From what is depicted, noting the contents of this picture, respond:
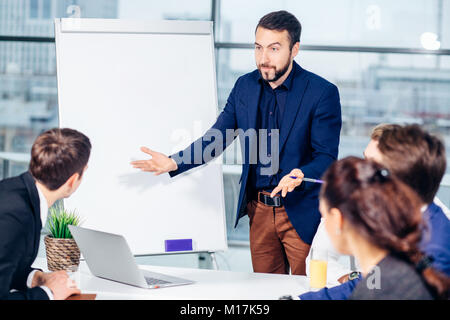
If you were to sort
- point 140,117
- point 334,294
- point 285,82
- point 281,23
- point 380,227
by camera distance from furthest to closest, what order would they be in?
point 140,117 < point 285,82 < point 281,23 < point 334,294 < point 380,227

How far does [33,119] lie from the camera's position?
16.8ft

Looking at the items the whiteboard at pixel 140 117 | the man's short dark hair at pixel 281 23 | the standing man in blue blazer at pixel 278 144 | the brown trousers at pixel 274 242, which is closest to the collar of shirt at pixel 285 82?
the standing man in blue blazer at pixel 278 144

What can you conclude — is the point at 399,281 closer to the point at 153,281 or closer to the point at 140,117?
the point at 153,281

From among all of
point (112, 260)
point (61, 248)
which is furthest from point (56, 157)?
point (61, 248)

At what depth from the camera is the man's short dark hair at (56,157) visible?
1714mm

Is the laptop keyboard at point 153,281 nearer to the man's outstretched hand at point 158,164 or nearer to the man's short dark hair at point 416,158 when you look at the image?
the man's outstretched hand at point 158,164

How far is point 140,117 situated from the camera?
293cm

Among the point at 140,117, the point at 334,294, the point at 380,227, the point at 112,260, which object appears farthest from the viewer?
the point at 140,117

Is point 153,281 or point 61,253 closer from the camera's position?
point 153,281

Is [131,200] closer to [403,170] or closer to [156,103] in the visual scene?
[156,103]

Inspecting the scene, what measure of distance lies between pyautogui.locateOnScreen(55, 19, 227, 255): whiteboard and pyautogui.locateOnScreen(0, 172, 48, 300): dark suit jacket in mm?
1096

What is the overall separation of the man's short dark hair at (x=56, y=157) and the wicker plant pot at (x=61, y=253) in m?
0.40

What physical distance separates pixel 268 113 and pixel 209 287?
3.33ft

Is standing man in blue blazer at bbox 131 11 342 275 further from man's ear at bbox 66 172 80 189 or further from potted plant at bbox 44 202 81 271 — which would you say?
man's ear at bbox 66 172 80 189
